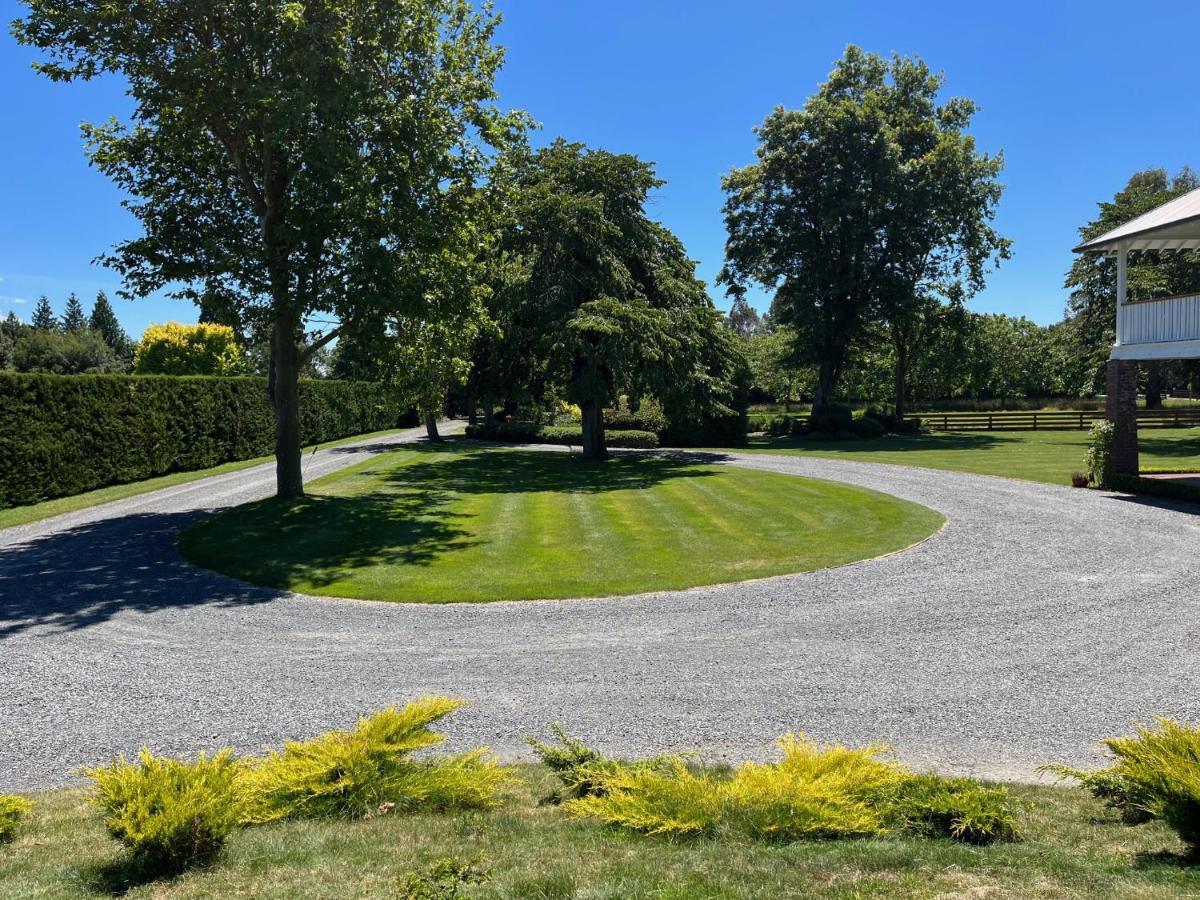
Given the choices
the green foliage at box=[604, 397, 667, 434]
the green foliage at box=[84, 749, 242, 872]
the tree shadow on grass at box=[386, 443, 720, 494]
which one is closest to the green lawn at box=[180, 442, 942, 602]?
the tree shadow on grass at box=[386, 443, 720, 494]

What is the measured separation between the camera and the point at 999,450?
33844 mm

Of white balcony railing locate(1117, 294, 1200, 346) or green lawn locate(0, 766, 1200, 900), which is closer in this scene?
green lawn locate(0, 766, 1200, 900)

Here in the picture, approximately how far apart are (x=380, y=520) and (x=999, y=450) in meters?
28.3

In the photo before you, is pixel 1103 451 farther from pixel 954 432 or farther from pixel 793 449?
pixel 954 432

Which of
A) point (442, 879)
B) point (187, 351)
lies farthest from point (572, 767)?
point (187, 351)

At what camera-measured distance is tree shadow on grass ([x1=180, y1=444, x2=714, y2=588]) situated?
12891 millimetres

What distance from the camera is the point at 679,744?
6121mm

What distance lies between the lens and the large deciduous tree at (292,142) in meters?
14.8

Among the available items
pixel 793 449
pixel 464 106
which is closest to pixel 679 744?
pixel 464 106

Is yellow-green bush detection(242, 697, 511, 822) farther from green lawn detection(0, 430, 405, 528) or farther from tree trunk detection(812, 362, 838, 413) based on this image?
tree trunk detection(812, 362, 838, 413)

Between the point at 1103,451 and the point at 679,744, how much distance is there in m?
18.3

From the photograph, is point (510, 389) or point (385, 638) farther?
point (510, 389)

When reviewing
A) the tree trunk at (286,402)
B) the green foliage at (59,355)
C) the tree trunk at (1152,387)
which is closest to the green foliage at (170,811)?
the tree trunk at (286,402)

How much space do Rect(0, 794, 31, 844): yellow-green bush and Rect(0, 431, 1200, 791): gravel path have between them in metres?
1.48
